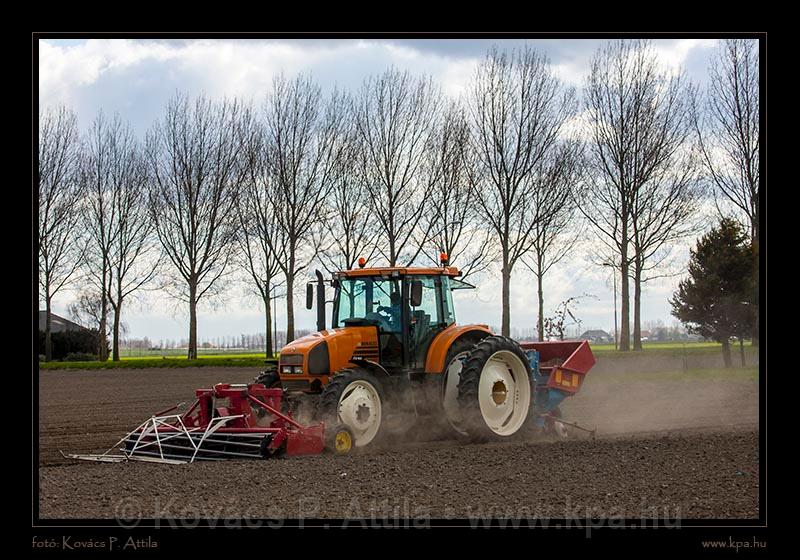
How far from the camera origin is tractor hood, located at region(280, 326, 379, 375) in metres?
11.7

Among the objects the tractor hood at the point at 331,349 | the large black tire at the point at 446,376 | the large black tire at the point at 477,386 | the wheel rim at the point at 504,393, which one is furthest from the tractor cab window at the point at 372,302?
the wheel rim at the point at 504,393

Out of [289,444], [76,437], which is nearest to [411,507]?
[289,444]

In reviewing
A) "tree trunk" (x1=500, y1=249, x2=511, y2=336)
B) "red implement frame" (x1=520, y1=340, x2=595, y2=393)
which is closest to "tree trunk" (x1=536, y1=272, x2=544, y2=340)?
"tree trunk" (x1=500, y1=249, x2=511, y2=336)

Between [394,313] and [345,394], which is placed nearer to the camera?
[345,394]

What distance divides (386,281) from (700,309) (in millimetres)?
17397

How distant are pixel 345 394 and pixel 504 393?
2.49m

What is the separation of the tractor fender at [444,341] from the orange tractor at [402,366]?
0.04 feet

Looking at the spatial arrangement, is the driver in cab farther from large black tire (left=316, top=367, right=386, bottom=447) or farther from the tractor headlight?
the tractor headlight

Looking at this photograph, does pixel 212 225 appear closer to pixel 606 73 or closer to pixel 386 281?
pixel 606 73

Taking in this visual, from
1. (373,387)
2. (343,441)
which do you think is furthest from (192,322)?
(343,441)

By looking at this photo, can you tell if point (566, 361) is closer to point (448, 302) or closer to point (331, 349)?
point (448, 302)

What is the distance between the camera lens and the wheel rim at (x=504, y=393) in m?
12.2

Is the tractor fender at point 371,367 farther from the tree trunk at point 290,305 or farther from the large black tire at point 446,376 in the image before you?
the tree trunk at point 290,305

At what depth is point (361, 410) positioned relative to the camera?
11.3 meters
